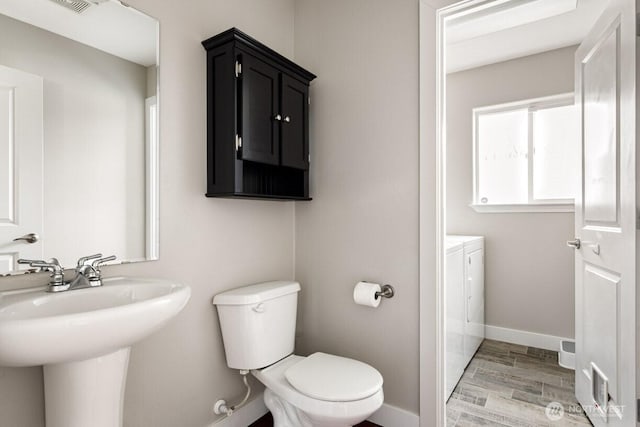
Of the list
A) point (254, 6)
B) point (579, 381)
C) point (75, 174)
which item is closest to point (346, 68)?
point (254, 6)

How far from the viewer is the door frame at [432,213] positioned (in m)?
1.65

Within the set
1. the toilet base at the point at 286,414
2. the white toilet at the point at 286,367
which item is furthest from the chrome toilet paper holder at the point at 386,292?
the toilet base at the point at 286,414

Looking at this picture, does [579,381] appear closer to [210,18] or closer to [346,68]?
[346,68]

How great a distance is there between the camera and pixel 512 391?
2.18 m

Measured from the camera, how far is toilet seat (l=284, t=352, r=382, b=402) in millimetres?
1339

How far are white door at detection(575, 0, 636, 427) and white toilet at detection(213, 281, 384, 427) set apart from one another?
102 centimetres

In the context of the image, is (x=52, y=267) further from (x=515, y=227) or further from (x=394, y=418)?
(x=515, y=227)

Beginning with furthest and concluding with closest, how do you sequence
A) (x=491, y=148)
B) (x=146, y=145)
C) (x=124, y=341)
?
(x=491, y=148)
(x=146, y=145)
(x=124, y=341)

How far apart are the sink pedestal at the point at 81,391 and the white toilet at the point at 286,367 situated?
0.57m

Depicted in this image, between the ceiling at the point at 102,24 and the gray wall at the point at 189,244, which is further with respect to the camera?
the gray wall at the point at 189,244

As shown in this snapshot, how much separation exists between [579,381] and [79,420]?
2335 mm

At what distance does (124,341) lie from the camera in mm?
933

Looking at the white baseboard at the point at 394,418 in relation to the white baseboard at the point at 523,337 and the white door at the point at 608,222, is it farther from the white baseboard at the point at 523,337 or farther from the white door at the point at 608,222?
the white baseboard at the point at 523,337

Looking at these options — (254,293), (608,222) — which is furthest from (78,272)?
(608,222)
